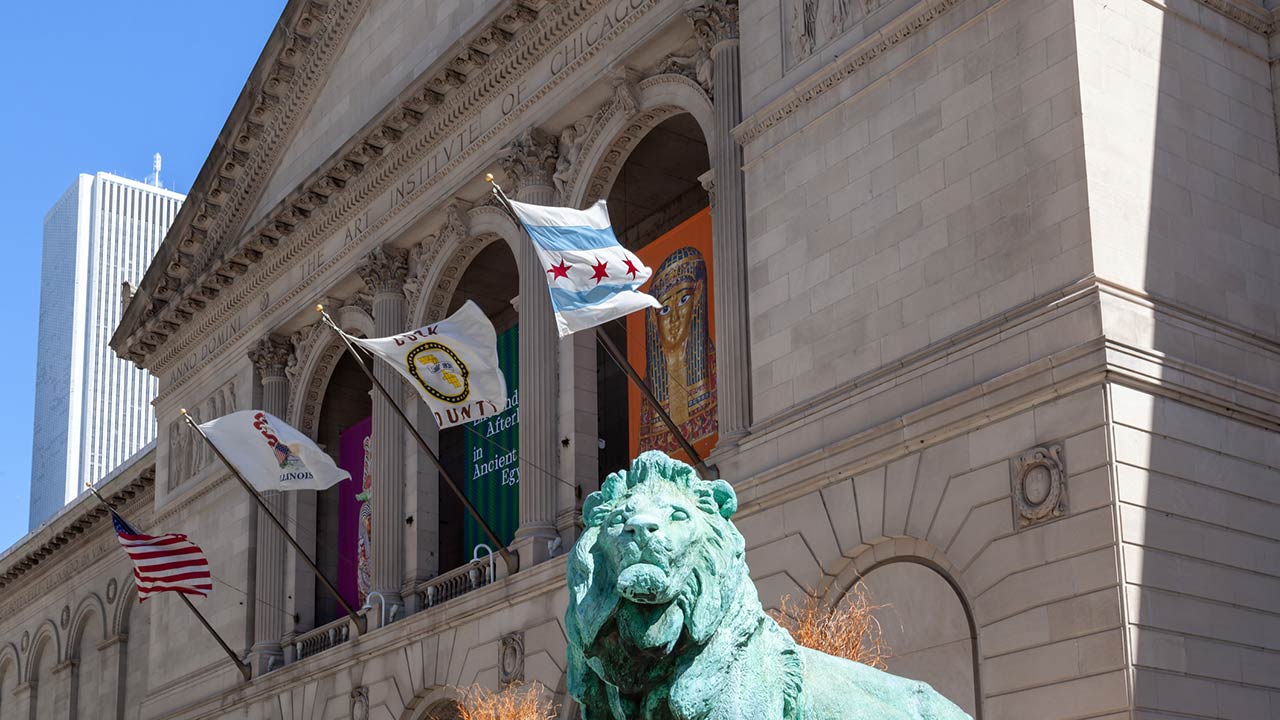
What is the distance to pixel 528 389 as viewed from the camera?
97.8ft

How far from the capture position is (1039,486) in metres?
18.6

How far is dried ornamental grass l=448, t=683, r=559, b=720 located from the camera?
24.3m

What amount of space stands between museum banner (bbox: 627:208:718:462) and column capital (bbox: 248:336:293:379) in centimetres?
1294

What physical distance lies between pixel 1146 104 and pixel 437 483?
706 inches

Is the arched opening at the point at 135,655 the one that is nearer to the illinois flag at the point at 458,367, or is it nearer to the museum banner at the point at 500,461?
the museum banner at the point at 500,461

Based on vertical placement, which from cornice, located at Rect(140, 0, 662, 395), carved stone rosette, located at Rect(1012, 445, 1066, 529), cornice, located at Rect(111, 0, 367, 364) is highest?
cornice, located at Rect(111, 0, 367, 364)

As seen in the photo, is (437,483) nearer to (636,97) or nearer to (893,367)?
(636,97)

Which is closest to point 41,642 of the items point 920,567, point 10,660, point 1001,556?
point 10,660

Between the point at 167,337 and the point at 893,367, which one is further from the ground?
the point at 167,337

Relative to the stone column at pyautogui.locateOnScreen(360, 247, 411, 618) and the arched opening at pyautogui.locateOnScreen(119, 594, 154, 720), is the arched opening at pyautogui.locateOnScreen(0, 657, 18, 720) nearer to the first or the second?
the arched opening at pyautogui.locateOnScreen(119, 594, 154, 720)

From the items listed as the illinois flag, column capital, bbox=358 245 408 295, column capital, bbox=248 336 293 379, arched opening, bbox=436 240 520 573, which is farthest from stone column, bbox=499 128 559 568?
column capital, bbox=248 336 293 379

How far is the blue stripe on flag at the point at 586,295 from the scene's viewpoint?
23578mm

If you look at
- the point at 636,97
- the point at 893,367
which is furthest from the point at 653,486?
the point at 636,97

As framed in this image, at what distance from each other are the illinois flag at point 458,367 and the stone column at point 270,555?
39.6 ft
